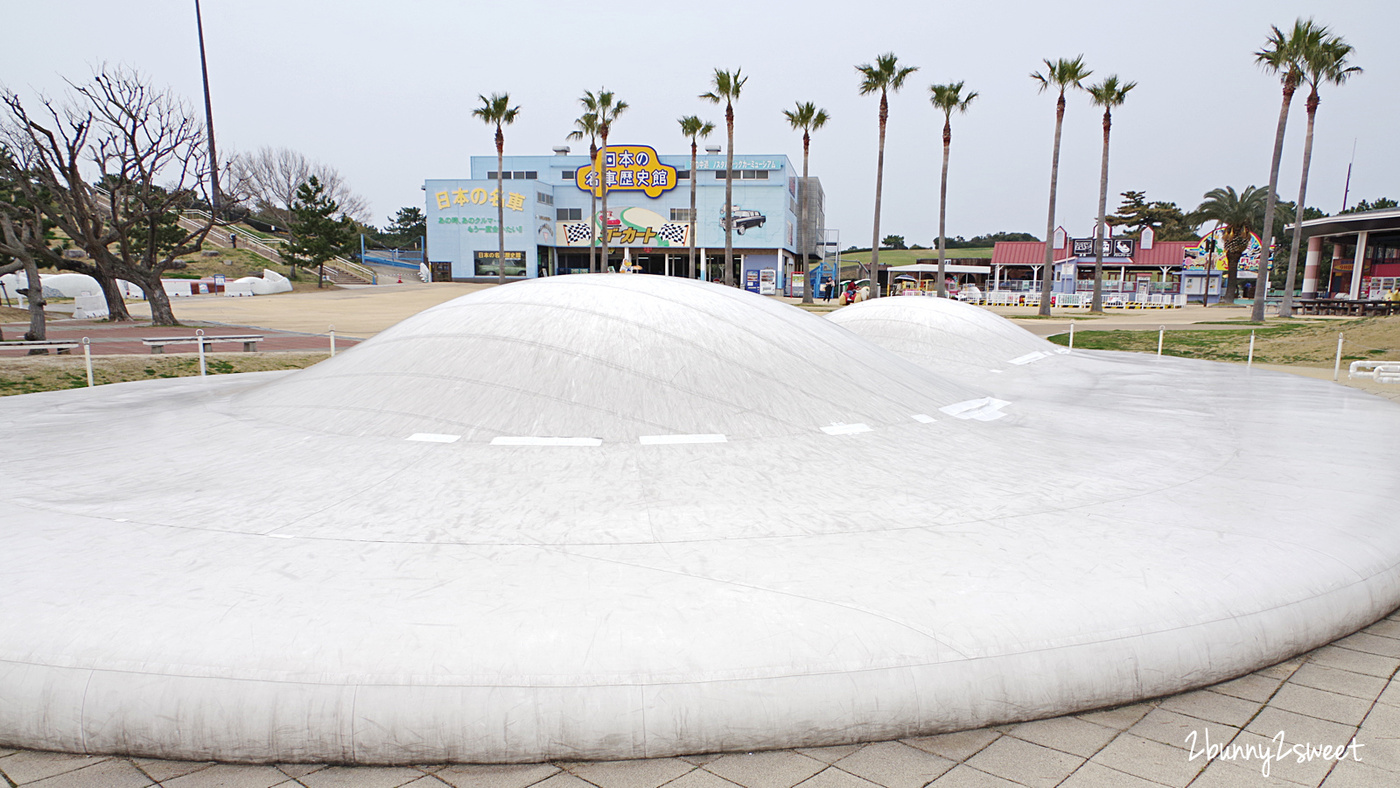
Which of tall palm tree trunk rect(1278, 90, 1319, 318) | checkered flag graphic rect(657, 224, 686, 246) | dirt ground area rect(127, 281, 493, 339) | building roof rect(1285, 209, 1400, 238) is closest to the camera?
dirt ground area rect(127, 281, 493, 339)

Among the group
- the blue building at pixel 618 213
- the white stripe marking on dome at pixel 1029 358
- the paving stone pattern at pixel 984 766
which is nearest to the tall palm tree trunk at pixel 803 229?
the blue building at pixel 618 213

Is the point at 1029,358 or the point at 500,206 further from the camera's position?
the point at 500,206

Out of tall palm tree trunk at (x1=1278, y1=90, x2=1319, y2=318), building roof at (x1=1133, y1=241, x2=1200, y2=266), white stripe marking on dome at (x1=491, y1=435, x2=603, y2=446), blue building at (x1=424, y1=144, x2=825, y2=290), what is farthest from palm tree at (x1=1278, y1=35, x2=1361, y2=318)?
white stripe marking on dome at (x1=491, y1=435, x2=603, y2=446)

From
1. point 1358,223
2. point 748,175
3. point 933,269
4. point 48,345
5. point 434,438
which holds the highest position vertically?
point 748,175

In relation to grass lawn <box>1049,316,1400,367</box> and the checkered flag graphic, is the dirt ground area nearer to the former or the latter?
the checkered flag graphic

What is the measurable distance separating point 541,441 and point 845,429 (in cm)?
247

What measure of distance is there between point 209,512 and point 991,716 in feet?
14.7

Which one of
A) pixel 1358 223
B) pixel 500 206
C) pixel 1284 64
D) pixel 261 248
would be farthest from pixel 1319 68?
pixel 261 248

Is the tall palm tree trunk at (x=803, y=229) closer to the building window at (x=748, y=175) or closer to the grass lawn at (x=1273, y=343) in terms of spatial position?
the building window at (x=748, y=175)

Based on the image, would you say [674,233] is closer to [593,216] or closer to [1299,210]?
[593,216]

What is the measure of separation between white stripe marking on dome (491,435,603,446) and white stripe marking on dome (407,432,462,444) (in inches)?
12.7

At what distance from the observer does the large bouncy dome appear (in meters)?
2.74

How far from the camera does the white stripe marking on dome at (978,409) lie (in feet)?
24.1

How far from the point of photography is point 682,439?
580 cm
